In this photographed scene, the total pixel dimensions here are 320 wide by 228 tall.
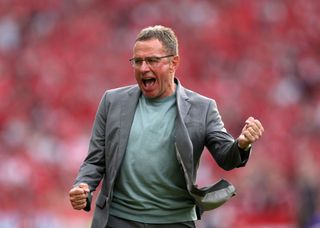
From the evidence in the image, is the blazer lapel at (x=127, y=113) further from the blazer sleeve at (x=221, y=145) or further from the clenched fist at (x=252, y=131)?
the clenched fist at (x=252, y=131)

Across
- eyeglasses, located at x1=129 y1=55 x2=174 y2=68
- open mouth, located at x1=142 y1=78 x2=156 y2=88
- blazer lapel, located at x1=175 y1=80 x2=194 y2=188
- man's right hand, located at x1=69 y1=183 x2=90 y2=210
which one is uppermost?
eyeglasses, located at x1=129 y1=55 x2=174 y2=68

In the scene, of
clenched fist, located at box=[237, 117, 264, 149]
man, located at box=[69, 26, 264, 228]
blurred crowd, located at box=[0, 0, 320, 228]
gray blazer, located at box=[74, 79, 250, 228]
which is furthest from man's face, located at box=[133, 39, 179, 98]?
blurred crowd, located at box=[0, 0, 320, 228]

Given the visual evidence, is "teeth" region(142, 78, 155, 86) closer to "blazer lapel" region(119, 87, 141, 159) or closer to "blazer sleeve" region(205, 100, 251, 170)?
"blazer lapel" region(119, 87, 141, 159)

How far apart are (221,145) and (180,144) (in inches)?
8.5

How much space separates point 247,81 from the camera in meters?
14.6

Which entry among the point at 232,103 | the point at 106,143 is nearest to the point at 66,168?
the point at 232,103

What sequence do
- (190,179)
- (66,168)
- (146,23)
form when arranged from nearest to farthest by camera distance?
(190,179), (66,168), (146,23)

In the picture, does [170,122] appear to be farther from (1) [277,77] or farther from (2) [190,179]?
(1) [277,77]

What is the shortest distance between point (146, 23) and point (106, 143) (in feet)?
27.7

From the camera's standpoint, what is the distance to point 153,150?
6.38 metres

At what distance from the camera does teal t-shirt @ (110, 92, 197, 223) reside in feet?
20.9

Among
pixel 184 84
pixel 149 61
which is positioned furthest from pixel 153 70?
pixel 184 84

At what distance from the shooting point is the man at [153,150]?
6359 mm

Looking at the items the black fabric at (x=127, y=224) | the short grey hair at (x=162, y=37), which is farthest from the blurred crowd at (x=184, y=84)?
the short grey hair at (x=162, y=37)
